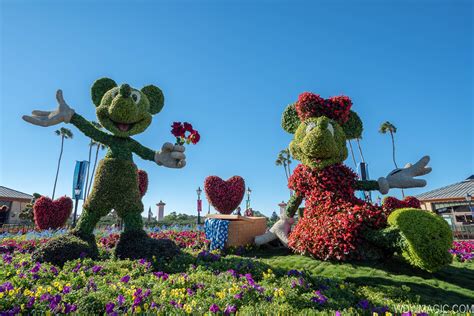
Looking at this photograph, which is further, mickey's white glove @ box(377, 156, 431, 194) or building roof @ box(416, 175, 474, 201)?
building roof @ box(416, 175, 474, 201)

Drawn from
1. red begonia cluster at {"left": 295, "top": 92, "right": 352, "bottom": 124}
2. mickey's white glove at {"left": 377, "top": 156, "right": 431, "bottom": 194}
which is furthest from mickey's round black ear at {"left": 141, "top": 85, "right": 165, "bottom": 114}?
mickey's white glove at {"left": 377, "top": 156, "right": 431, "bottom": 194}

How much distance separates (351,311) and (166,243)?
4.09 m

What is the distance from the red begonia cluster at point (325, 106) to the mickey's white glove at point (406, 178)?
6.13 ft

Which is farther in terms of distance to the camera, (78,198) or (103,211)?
(78,198)

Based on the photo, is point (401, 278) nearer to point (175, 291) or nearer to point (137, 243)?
point (175, 291)

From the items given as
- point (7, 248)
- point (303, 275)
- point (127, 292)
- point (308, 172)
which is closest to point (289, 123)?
point (308, 172)

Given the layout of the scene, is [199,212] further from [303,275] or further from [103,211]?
[303,275]

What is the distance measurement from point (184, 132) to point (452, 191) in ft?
86.5

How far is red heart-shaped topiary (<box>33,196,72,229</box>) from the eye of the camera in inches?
493

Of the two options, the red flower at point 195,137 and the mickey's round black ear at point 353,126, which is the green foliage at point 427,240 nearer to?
the mickey's round black ear at point 353,126

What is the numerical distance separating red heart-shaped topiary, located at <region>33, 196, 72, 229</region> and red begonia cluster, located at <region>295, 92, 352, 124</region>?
11596 millimetres

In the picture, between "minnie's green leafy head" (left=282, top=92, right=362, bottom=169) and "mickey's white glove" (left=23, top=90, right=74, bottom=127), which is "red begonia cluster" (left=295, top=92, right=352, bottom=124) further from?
"mickey's white glove" (left=23, top=90, right=74, bottom=127)

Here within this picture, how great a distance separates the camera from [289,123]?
8.12 m

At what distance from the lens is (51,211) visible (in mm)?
12656
